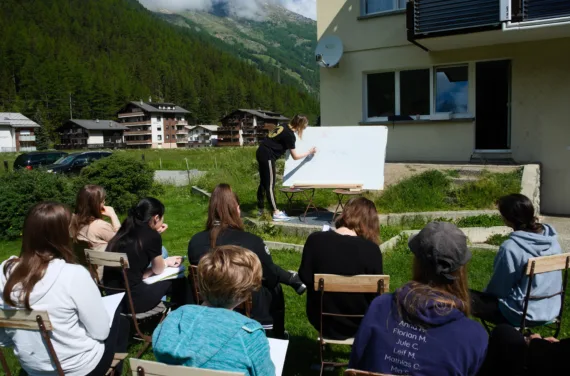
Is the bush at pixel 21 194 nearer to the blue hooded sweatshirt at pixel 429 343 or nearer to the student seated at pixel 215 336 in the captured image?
the student seated at pixel 215 336

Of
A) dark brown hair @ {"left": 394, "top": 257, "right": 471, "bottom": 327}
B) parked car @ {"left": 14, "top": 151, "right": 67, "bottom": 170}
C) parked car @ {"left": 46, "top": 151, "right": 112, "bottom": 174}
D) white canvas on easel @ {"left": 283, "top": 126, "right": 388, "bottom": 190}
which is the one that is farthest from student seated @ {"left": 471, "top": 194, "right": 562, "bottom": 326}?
parked car @ {"left": 14, "top": 151, "right": 67, "bottom": 170}

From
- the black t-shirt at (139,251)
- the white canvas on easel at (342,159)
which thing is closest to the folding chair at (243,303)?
the black t-shirt at (139,251)

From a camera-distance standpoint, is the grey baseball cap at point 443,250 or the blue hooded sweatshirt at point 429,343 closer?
the blue hooded sweatshirt at point 429,343

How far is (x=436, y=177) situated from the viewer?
9492 millimetres

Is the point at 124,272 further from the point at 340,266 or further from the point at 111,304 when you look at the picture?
the point at 340,266

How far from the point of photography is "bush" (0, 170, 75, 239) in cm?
938

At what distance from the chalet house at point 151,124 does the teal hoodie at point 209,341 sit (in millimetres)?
113139

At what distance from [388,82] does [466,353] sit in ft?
36.8

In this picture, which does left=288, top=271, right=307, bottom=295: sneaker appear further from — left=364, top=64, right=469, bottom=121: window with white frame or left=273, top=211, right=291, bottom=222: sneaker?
left=364, top=64, right=469, bottom=121: window with white frame

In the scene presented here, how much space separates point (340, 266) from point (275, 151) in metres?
5.02

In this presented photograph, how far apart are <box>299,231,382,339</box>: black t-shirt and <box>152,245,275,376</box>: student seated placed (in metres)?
1.07

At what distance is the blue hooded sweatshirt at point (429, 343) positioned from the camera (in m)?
1.99

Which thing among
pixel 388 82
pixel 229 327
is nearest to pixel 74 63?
pixel 388 82

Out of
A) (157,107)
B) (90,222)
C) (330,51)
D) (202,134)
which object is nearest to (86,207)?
(90,222)
